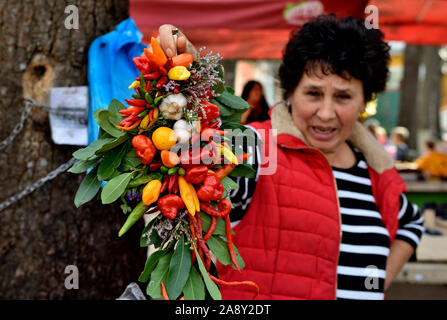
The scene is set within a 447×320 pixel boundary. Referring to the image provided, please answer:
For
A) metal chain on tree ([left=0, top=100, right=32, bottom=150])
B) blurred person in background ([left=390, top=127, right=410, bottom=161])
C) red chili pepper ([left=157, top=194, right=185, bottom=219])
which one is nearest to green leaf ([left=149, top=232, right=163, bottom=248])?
red chili pepper ([left=157, top=194, right=185, bottom=219])

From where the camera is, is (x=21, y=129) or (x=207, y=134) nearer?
(x=207, y=134)

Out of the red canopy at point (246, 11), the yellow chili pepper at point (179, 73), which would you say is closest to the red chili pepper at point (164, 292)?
the yellow chili pepper at point (179, 73)

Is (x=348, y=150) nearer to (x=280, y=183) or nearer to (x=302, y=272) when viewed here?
(x=280, y=183)

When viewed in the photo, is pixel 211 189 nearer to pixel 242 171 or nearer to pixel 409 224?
pixel 242 171

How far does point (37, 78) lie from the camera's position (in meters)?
1.58

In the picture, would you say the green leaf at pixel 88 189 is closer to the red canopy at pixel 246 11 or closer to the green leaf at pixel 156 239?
the green leaf at pixel 156 239

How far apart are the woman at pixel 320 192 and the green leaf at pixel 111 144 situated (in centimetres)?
49

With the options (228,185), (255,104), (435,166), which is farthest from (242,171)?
(435,166)

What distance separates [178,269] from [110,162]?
0.33 metres

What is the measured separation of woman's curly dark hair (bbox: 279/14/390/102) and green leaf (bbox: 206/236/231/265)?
2.56 ft

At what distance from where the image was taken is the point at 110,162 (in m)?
1.08

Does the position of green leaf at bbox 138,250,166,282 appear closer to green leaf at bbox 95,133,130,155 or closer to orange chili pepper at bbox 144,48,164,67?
green leaf at bbox 95,133,130,155

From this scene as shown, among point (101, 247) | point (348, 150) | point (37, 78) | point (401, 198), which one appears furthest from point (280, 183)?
point (37, 78)

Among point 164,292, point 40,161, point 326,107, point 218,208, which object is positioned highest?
point 326,107
